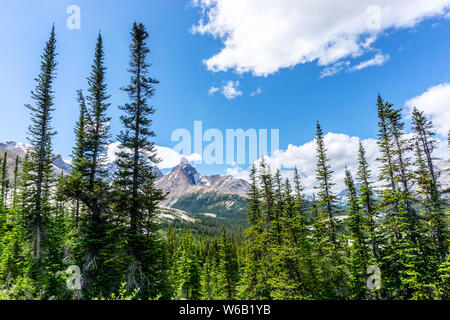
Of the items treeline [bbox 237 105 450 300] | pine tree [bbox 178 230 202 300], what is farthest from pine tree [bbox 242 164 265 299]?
pine tree [bbox 178 230 202 300]

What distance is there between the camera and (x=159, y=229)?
18.6 meters

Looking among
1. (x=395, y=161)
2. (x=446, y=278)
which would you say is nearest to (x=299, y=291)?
(x=446, y=278)

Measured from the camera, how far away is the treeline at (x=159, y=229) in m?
17.7

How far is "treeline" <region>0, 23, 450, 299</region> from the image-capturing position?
1769 cm

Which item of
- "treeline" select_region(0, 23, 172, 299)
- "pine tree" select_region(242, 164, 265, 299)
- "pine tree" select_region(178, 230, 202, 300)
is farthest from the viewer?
"pine tree" select_region(178, 230, 202, 300)

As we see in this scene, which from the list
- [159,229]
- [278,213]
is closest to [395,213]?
[278,213]

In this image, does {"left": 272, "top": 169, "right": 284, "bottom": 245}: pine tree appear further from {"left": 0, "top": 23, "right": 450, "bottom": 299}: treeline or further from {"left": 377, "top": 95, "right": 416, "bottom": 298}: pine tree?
{"left": 377, "top": 95, "right": 416, "bottom": 298}: pine tree

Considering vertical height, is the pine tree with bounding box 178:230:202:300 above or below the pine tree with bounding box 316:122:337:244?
below

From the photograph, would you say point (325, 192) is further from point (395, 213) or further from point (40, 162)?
point (40, 162)

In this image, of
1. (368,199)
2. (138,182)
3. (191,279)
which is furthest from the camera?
(191,279)

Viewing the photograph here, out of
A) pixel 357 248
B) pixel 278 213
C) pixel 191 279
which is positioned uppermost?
pixel 278 213

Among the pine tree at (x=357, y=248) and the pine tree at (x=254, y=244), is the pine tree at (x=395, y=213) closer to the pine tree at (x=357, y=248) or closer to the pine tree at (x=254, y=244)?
the pine tree at (x=357, y=248)

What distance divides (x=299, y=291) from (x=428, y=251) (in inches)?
538
